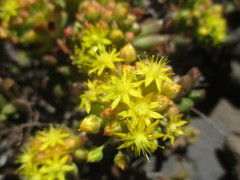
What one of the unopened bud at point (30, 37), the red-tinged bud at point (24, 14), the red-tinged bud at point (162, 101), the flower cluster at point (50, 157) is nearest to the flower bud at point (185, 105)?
the red-tinged bud at point (162, 101)

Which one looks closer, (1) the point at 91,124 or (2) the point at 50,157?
(1) the point at 91,124

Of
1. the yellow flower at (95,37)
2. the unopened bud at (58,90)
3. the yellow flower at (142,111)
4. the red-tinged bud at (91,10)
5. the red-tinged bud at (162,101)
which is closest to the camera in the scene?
the yellow flower at (142,111)

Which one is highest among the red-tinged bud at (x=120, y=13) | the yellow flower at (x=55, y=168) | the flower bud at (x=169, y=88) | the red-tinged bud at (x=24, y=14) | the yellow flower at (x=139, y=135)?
the red-tinged bud at (x=24, y=14)

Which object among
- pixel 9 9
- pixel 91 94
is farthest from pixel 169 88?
pixel 9 9

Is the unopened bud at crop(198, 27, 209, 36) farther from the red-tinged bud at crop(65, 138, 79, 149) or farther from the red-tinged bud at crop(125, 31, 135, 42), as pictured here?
the red-tinged bud at crop(65, 138, 79, 149)

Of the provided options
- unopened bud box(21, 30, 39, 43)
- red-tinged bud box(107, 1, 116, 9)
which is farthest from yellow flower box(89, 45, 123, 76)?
unopened bud box(21, 30, 39, 43)

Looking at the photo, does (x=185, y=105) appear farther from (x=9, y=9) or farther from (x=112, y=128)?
(x=9, y=9)

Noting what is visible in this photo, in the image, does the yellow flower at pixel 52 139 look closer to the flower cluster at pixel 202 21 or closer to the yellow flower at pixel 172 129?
the yellow flower at pixel 172 129

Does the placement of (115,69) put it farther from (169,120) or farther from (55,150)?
(55,150)
